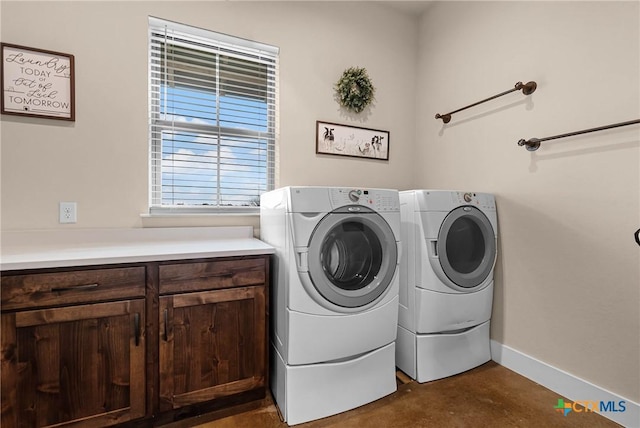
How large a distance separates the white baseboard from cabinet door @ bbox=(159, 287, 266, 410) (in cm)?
158

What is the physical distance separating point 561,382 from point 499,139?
151 centimetres

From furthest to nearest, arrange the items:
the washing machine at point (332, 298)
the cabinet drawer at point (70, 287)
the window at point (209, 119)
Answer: the window at point (209, 119) < the washing machine at point (332, 298) < the cabinet drawer at point (70, 287)

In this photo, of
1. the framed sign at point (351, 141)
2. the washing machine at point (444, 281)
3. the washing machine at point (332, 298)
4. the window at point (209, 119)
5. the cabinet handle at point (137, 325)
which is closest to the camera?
the cabinet handle at point (137, 325)

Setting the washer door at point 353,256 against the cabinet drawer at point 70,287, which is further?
the washer door at point 353,256

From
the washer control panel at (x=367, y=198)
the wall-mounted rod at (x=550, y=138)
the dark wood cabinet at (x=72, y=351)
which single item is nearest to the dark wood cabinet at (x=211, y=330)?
the dark wood cabinet at (x=72, y=351)

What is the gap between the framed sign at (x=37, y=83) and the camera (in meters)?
1.58

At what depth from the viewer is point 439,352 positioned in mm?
1861

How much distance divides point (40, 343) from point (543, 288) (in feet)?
8.28

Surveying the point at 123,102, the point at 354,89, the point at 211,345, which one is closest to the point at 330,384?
the point at 211,345

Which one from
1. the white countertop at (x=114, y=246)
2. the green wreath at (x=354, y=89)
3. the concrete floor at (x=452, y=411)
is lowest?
the concrete floor at (x=452, y=411)

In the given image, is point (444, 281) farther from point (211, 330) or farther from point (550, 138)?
point (211, 330)

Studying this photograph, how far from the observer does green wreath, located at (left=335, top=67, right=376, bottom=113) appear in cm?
245

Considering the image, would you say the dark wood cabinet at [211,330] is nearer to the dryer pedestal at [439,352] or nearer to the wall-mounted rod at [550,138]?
the dryer pedestal at [439,352]

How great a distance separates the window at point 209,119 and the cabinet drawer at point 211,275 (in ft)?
2.29
